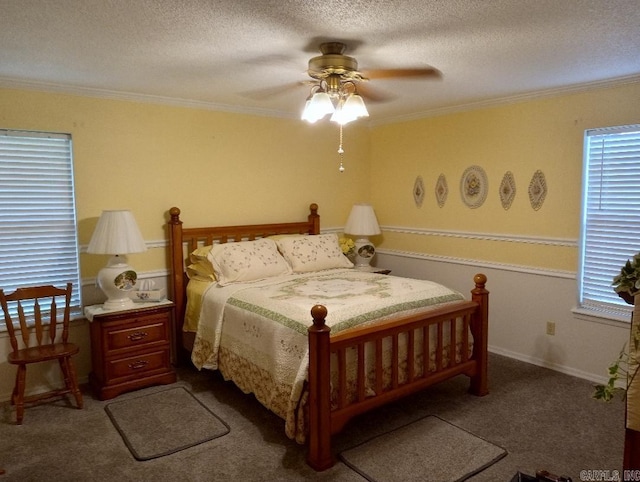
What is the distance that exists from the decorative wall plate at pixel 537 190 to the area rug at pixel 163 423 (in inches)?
116

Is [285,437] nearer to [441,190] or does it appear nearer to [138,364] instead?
[138,364]

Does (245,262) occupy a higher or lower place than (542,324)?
higher

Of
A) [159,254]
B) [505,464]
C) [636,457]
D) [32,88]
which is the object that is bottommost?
[505,464]

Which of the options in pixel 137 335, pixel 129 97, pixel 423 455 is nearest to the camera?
pixel 423 455

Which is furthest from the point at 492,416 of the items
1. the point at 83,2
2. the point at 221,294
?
the point at 83,2

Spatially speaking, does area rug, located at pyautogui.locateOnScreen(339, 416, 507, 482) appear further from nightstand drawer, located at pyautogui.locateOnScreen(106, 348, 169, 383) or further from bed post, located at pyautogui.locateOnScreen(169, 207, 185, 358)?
bed post, located at pyautogui.locateOnScreen(169, 207, 185, 358)

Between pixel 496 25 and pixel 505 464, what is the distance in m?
2.24

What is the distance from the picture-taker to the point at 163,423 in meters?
2.93

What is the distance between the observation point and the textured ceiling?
2.01 m

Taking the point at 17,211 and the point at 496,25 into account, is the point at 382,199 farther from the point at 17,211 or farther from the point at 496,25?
Result: the point at 17,211

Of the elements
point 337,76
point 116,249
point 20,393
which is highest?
point 337,76

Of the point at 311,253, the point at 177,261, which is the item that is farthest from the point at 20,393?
the point at 311,253

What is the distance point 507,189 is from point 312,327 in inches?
96.6

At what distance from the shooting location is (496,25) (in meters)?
2.21
